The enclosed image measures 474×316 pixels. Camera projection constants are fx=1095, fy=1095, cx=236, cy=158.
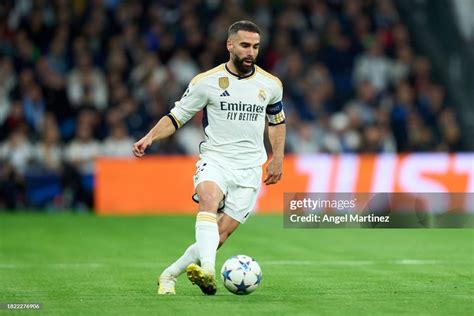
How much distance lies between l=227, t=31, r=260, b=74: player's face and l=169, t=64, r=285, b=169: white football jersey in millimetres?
165

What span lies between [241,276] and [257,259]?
3894 mm

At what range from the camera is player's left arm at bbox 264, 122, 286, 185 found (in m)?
9.73

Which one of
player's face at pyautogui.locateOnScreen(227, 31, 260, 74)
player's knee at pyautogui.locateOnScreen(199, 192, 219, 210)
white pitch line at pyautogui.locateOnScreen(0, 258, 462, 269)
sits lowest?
white pitch line at pyautogui.locateOnScreen(0, 258, 462, 269)

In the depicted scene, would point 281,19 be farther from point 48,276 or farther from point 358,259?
point 48,276

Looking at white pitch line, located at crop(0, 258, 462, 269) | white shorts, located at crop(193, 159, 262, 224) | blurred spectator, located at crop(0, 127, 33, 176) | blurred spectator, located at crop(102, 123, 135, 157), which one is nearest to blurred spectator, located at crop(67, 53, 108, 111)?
blurred spectator, located at crop(102, 123, 135, 157)

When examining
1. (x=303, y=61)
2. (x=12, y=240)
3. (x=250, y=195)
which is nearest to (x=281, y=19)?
(x=303, y=61)

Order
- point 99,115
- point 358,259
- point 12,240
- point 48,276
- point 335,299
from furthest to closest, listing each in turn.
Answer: point 99,115 → point 12,240 → point 358,259 → point 48,276 → point 335,299

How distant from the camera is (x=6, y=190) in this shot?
69.6ft

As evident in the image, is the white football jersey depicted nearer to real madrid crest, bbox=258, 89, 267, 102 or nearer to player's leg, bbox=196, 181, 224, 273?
real madrid crest, bbox=258, 89, 267, 102

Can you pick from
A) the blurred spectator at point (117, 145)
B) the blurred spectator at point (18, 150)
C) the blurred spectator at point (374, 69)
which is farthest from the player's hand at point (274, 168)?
the blurred spectator at point (374, 69)

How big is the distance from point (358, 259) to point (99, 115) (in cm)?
1061

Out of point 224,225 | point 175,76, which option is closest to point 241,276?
point 224,225

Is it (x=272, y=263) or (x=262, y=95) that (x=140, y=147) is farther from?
(x=272, y=263)

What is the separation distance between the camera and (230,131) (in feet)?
31.4
